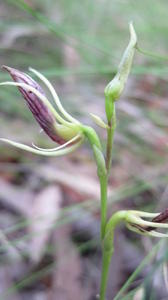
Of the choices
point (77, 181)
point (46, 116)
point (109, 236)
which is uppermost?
point (46, 116)

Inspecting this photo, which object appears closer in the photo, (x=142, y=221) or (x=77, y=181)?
(x=142, y=221)

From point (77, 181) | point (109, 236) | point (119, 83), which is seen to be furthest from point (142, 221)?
point (77, 181)

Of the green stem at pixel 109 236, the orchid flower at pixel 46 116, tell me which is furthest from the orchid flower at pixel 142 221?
the orchid flower at pixel 46 116

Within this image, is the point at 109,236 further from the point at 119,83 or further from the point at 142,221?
the point at 119,83

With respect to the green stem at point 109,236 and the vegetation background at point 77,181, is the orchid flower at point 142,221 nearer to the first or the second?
the green stem at point 109,236

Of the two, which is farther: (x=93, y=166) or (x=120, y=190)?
(x=93, y=166)

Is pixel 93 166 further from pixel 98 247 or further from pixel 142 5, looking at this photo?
pixel 142 5

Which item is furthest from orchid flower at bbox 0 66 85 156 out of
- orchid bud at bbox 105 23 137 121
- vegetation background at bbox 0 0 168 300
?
vegetation background at bbox 0 0 168 300

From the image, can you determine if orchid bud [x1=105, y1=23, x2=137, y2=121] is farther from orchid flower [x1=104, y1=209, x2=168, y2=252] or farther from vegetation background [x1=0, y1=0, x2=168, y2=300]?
vegetation background [x1=0, y1=0, x2=168, y2=300]

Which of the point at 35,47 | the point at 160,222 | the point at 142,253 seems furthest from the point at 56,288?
the point at 35,47
